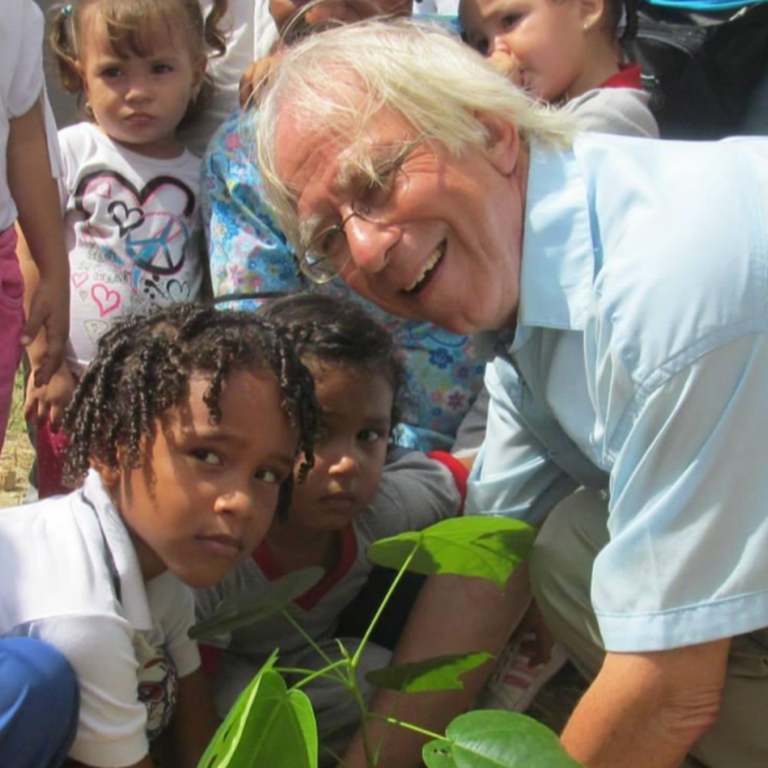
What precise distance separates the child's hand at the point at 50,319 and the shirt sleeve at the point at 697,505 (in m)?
1.36

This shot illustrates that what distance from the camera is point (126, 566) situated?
66.9 inches

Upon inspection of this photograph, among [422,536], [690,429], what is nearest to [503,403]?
[422,536]

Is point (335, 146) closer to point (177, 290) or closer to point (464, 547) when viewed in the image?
point (464, 547)

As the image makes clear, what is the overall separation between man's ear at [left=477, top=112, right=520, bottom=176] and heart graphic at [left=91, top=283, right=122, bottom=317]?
126 cm

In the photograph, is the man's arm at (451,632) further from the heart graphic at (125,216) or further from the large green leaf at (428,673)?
the heart graphic at (125,216)

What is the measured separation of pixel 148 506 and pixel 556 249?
610 mm

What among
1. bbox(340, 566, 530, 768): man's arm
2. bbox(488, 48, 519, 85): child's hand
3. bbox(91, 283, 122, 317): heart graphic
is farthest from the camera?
bbox(91, 283, 122, 317): heart graphic

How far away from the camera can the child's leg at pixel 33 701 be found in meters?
1.55

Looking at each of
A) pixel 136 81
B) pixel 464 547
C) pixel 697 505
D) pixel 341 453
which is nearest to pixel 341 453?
pixel 341 453

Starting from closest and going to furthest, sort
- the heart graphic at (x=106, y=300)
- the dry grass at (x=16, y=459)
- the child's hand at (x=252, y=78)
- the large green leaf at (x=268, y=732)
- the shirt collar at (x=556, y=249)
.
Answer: the large green leaf at (x=268, y=732), the shirt collar at (x=556, y=249), the child's hand at (x=252, y=78), the heart graphic at (x=106, y=300), the dry grass at (x=16, y=459)

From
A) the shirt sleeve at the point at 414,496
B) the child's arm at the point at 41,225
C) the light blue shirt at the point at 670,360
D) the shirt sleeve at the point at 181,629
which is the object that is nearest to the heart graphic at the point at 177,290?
the child's arm at the point at 41,225

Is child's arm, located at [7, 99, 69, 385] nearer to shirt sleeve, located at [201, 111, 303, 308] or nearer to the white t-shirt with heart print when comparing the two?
the white t-shirt with heart print

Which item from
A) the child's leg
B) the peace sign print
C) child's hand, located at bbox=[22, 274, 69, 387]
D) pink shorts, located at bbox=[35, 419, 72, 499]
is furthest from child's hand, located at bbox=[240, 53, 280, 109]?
the child's leg

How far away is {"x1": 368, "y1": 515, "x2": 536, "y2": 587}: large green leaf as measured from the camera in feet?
5.31
